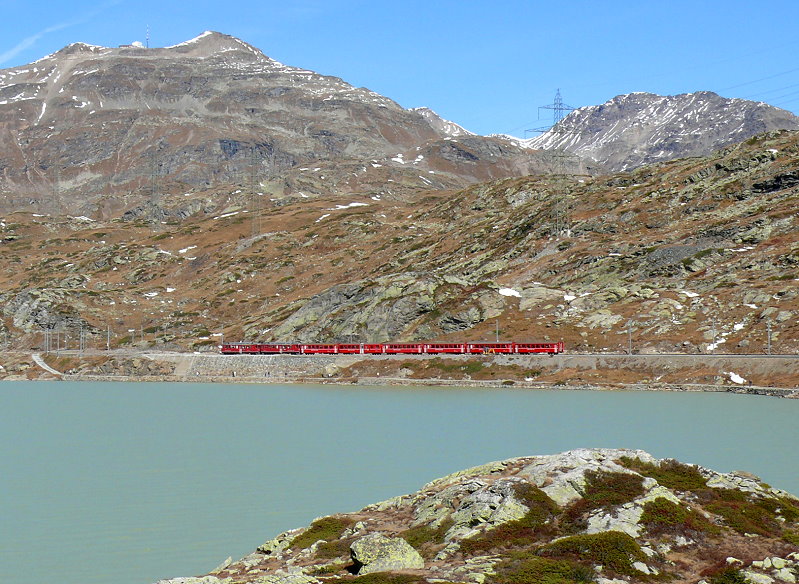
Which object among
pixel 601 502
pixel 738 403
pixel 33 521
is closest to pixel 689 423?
pixel 738 403

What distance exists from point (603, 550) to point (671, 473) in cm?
967

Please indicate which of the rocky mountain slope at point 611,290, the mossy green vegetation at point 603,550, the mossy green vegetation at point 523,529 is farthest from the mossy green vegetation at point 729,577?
the rocky mountain slope at point 611,290

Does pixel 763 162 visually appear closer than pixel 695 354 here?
No

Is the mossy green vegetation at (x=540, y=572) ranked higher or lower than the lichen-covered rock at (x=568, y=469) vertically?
lower

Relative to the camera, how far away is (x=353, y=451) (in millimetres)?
61375

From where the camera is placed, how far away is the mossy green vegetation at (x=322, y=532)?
29616 millimetres

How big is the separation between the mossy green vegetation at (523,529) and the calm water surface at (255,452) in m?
12.2

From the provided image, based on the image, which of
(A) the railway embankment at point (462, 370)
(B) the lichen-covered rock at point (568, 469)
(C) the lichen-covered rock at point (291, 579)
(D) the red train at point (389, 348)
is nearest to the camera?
(C) the lichen-covered rock at point (291, 579)

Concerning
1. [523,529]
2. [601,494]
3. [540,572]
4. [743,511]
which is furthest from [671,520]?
[540,572]

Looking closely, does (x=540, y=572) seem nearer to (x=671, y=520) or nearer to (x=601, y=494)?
(x=671, y=520)

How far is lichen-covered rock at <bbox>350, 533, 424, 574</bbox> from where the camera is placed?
953 inches

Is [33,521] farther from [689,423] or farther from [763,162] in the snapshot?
[763,162]

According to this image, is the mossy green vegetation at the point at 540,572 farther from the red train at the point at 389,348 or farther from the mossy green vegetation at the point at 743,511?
the red train at the point at 389,348

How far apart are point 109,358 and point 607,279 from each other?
10828 centimetres
